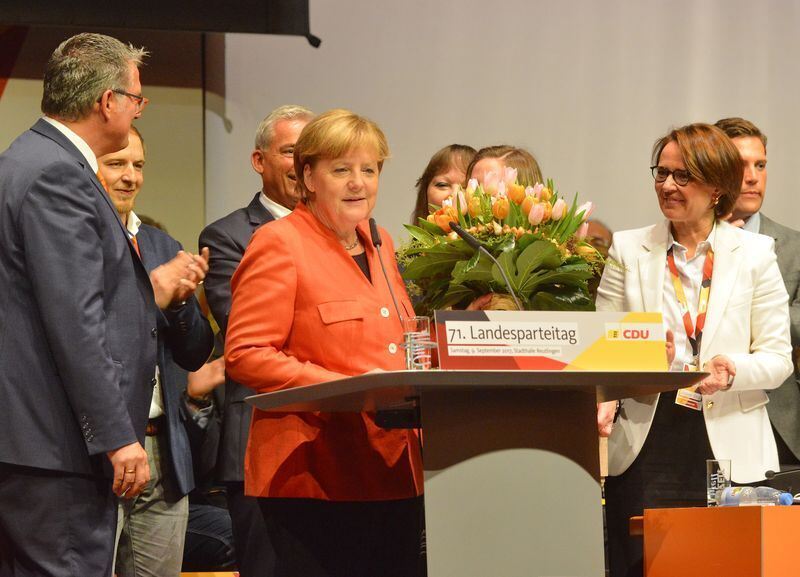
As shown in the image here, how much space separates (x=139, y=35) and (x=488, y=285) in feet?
10.0

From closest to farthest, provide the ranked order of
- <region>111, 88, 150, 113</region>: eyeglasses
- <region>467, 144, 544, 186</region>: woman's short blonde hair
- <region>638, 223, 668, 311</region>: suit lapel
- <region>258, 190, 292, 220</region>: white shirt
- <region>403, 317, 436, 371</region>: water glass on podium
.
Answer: <region>403, 317, 436, 371</region>: water glass on podium < <region>111, 88, 150, 113</region>: eyeglasses < <region>638, 223, 668, 311</region>: suit lapel < <region>467, 144, 544, 186</region>: woman's short blonde hair < <region>258, 190, 292, 220</region>: white shirt

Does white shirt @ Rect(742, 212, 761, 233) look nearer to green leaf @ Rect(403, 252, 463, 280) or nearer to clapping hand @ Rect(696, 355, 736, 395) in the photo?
clapping hand @ Rect(696, 355, 736, 395)

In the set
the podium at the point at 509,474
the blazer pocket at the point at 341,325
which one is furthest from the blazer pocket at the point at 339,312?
the podium at the point at 509,474

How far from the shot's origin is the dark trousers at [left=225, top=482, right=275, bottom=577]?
245 centimetres

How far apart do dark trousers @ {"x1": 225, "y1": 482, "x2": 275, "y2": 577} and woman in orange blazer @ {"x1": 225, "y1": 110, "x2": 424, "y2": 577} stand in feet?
0.21

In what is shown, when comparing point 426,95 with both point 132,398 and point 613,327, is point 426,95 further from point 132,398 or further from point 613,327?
point 613,327

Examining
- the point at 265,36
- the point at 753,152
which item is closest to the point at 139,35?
the point at 265,36

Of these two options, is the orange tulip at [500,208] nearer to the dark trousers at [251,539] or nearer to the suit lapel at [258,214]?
the dark trousers at [251,539]

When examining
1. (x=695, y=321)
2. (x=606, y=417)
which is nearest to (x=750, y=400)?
(x=695, y=321)

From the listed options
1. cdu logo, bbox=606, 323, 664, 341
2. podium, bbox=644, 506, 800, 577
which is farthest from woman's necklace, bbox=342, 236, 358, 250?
podium, bbox=644, 506, 800, 577

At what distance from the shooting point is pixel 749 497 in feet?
8.38

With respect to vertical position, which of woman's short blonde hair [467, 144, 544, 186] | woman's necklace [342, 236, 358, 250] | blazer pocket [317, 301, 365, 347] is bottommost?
blazer pocket [317, 301, 365, 347]

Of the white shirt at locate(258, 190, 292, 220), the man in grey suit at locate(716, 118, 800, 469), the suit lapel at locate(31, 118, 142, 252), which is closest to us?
the suit lapel at locate(31, 118, 142, 252)

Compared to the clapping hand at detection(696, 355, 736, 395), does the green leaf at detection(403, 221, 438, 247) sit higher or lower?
higher
